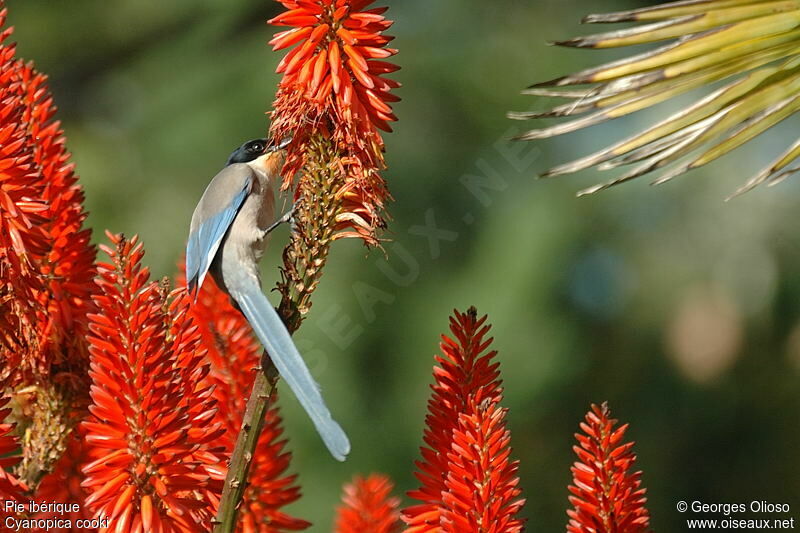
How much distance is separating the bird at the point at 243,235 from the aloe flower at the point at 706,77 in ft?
1.68

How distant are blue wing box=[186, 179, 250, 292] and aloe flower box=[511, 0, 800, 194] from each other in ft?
3.29

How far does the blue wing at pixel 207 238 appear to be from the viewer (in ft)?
6.04

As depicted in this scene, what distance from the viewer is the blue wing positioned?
1.84 metres

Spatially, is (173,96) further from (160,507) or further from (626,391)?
(160,507)

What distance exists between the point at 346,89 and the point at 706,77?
0.49 metres

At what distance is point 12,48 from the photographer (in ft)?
4.17

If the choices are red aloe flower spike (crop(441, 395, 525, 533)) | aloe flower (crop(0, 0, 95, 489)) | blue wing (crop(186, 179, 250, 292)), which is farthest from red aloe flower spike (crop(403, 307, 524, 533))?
blue wing (crop(186, 179, 250, 292))

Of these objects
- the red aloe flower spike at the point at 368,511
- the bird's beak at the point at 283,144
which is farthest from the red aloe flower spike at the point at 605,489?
the bird's beak at the point at 283,144

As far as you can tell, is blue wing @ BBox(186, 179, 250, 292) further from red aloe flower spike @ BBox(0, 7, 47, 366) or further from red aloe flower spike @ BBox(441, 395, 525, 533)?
red aloe flower spike @ BBox(441, 395, 525, 533)

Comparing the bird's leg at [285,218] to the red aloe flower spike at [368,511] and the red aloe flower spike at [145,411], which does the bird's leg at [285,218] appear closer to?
the red aloe flower spike at [145,411]

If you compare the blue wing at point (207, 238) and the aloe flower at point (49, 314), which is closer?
the aloe flower at point (49, 314)

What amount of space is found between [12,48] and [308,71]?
1.25ft

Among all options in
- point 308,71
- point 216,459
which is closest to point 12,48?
point 308,71

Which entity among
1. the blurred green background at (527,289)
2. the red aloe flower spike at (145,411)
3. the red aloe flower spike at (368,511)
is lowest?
the red aloe flower spike at (145,411)
